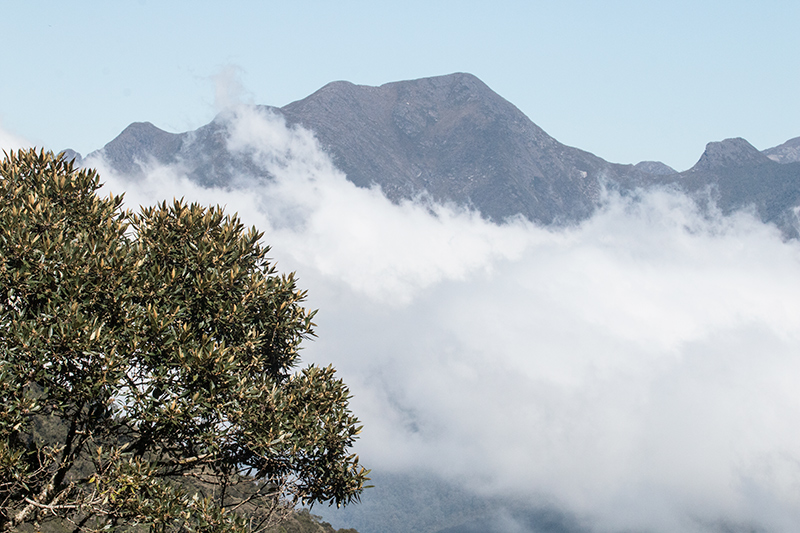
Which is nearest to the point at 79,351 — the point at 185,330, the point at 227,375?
the point at 185,330

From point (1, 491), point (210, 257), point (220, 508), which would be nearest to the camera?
point (1, 491)

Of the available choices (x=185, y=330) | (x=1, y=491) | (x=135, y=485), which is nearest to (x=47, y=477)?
(x=1, y=491)

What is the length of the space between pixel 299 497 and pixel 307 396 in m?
2.68

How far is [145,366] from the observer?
51.8ft

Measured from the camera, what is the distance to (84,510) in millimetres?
14953

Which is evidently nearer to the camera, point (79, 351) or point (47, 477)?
point (79, 351)

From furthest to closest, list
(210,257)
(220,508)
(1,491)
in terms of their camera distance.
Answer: (210,257) < (220,508) < (1,491)

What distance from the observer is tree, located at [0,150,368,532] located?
14.6 metres

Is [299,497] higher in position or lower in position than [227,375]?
lower

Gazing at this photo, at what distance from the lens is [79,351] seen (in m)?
14.4

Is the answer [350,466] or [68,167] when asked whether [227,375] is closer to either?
[350,466]

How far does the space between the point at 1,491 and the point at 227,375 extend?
517cm

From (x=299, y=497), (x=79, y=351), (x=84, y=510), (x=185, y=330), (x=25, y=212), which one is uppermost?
(x=25, y=212)

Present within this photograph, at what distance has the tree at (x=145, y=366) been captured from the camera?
1460 cm
